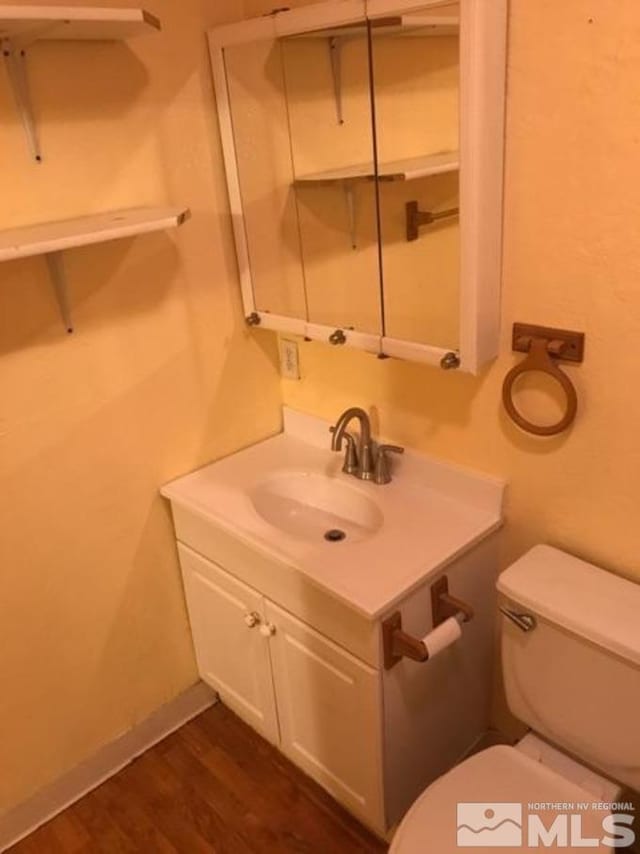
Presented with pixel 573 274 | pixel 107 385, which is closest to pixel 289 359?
pixel 107 385

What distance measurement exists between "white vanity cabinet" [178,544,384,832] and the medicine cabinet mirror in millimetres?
662

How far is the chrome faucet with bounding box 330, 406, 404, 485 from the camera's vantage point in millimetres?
1681

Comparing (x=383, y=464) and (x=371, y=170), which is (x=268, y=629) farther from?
(x=371, y=170)

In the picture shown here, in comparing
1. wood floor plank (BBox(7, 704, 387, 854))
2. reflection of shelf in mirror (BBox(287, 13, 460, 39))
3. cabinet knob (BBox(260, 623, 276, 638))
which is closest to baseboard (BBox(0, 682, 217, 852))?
wood floor plank (BBox(7, 704, 387, 854))

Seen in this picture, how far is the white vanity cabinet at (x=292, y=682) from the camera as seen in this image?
1.46 metres

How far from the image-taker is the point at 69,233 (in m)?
1.29

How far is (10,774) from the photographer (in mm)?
1671

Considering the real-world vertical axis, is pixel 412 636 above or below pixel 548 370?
below

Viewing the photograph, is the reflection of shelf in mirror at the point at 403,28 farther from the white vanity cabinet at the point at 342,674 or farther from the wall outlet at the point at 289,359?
the white vanity cabinet at the point at 342,674


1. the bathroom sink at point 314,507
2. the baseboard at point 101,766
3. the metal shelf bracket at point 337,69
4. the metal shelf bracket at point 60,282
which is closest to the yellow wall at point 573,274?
the bathroom sink at point 314,507

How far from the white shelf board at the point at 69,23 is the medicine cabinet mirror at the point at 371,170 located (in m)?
0.32

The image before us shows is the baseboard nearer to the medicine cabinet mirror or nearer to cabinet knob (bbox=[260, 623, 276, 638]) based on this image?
cabinet knob (bbox=[260, 623, 276, 638])

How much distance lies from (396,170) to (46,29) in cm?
71

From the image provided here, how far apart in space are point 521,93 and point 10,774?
1887mm
